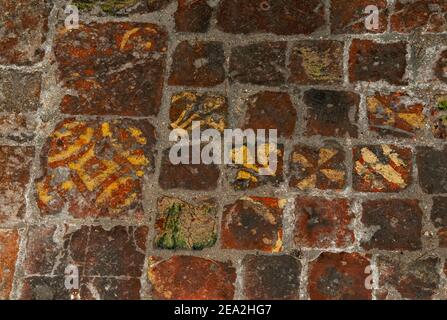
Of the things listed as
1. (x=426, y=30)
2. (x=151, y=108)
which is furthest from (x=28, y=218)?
(x=426, y=30)

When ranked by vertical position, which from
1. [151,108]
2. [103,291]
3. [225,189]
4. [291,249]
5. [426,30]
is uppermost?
[426,30]

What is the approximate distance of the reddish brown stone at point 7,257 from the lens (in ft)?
9.48

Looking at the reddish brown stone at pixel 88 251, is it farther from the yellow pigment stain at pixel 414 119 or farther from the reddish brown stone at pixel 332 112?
the yellow pigment stain at pixel 414 119

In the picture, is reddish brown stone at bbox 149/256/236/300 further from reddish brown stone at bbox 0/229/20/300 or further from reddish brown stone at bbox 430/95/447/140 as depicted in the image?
reddish brown stone at bbox 430/95/447/140

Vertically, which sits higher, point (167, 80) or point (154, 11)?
point (154, 11)

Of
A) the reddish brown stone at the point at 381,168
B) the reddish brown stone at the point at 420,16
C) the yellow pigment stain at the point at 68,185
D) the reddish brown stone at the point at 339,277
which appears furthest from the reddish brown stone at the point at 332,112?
the yellow pigment stain at the point at 68,185

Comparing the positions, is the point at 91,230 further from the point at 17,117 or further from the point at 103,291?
the point at 17,117

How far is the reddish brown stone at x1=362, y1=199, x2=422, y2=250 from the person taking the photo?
2.87 metres

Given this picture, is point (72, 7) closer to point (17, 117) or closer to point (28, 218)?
point (17, 117)

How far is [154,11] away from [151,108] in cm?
54

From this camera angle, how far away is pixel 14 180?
9.85 feet

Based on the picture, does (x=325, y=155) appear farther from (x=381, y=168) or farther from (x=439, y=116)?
(x=439, y=116)

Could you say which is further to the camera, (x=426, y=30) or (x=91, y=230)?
(x=426, y=30)

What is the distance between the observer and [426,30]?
3123 millimetres
